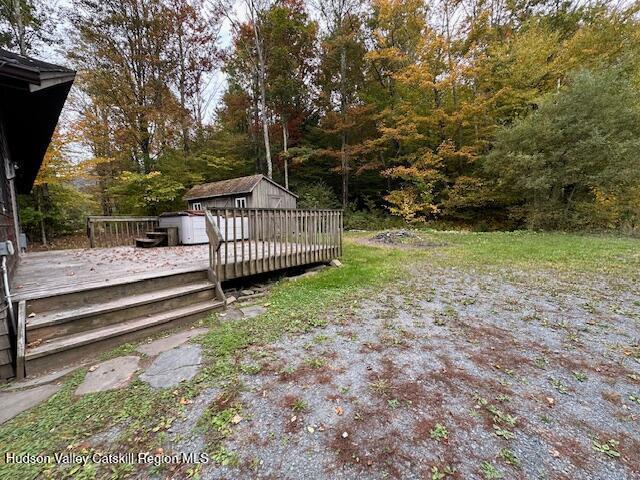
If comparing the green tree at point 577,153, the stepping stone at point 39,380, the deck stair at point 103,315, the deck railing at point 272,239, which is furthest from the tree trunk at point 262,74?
the stepping stone at point 39,380

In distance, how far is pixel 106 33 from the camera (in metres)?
12.6

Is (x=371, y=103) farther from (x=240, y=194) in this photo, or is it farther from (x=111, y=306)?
(x=111, y=306)

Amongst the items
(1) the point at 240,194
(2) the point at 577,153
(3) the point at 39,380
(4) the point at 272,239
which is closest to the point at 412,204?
(2) the point at 577,153

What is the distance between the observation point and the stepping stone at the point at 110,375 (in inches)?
84.9

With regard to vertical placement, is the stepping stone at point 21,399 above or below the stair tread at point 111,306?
below

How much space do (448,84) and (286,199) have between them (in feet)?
33.4

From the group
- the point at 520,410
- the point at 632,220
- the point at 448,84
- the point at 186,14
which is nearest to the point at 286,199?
the point at 448,84

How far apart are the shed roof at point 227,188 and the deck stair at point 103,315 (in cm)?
909

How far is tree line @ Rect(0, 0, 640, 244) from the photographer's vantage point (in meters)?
10.9

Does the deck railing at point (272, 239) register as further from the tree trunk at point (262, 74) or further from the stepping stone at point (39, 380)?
the tree trunk at point (262, 74)

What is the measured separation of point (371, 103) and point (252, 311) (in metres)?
15.6

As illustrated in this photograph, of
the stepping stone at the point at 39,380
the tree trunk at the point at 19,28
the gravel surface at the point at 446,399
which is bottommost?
the gravel surface at the point at 446,399

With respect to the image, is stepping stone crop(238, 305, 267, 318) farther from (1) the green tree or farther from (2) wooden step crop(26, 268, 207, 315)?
(1) the green tree

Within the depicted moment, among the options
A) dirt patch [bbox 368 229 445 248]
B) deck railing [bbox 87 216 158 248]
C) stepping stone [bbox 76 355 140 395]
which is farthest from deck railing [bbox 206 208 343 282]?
deck railing [bbox 87 216 158 248]
